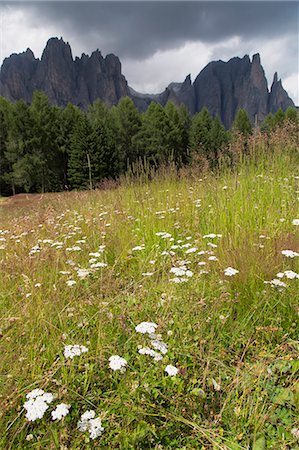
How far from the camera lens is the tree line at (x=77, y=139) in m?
29.0

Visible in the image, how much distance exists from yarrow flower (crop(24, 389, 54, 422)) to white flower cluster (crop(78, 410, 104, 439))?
6.3 inches

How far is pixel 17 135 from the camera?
29.0 metres

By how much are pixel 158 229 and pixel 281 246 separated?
1.57 meters

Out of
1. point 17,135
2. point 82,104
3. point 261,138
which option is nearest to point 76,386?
point 261,138

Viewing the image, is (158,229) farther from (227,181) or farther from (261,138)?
(261,138)

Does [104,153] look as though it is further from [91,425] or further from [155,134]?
[91,425]

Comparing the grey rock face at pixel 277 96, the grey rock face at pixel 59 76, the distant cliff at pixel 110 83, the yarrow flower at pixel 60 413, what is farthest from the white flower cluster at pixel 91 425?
the grey rock face at pixel 277 96

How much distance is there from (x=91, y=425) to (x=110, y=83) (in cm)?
10661

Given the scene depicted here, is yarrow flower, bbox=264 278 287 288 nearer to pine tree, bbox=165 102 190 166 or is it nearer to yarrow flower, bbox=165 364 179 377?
yarrow flower, bbox=165 364 179 377

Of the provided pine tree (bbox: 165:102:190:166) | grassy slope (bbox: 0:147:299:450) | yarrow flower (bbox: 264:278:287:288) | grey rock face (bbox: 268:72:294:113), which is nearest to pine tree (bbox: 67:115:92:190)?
pine tree (bbox: 165:102:190:166)

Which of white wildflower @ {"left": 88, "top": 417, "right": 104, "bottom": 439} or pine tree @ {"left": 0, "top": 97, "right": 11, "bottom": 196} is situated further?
pine tree @ {"left": 0, "top": 97, "right": 11, "bottom": 196}

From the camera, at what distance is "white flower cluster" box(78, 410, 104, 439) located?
107 centimetres

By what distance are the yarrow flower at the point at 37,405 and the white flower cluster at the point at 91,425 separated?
0.16 metres

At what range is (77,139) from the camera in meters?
29.9
